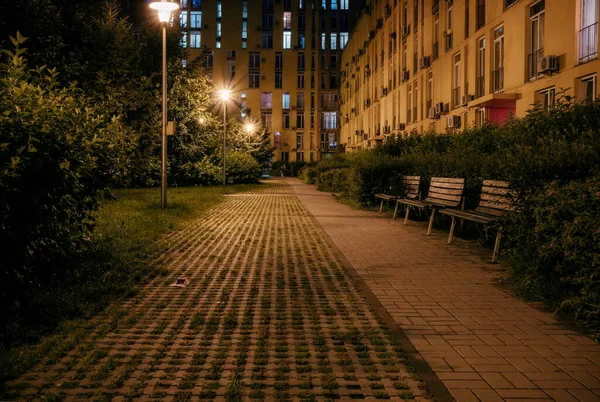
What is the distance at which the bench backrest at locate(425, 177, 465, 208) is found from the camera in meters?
10.9

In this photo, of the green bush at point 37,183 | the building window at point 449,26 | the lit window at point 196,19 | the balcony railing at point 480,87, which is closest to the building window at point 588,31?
the balcony railing at point 480,87

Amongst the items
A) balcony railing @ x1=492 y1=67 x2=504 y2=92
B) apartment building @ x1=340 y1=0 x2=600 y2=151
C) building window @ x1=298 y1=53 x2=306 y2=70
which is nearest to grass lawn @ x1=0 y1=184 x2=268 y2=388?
apartment building @ x1=340 y1=0 x2=600 y2=151

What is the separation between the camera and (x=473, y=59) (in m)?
26.3

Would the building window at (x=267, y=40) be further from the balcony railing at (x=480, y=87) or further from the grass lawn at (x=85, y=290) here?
the grass lawn at (x=85, y=290)

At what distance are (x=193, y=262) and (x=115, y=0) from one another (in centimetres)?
2027

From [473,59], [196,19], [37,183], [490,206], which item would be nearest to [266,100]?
[196,19]

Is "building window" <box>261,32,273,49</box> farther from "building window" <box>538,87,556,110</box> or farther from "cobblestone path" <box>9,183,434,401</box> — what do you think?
"cobblestone path" <box>9,183,434,401</box>

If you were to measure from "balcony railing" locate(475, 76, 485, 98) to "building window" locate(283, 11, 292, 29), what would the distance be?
198 feet

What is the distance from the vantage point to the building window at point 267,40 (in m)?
81.6

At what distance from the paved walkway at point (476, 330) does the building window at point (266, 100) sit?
74885mm

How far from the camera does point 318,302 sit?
5930mm

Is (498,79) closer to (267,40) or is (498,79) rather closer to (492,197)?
(492,197)

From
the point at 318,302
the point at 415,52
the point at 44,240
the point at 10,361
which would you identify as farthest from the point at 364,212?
the point at 415,52

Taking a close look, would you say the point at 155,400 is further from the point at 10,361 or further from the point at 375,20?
the point at 375,20
